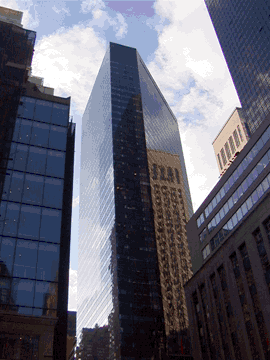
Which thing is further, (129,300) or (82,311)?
(82,311)

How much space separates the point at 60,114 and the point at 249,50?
97156 millimetres

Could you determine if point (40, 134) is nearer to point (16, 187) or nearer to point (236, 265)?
point (16, 187)

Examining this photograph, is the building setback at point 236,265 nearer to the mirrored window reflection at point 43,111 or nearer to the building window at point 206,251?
the building window at point 206,251

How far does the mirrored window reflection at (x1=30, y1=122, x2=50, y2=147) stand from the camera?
49.7m

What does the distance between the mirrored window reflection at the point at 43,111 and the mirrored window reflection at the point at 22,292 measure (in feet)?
74.5

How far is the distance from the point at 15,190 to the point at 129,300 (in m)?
71.6

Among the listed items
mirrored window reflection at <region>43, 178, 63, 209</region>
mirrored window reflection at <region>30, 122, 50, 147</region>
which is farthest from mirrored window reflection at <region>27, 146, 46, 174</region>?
mirrored window reflection at <region>43, 178, 63, 209</region>

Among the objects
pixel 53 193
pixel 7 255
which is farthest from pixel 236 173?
pixel 7 255

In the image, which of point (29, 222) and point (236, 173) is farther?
point (236, 173)

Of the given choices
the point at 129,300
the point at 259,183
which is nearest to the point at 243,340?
the point at 259,183

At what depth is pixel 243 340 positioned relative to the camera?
5059cm

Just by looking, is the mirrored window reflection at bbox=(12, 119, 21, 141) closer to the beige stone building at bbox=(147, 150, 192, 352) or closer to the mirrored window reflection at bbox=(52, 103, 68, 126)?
the mirrored window reflection at bbox=(52, 103, 68, 126)

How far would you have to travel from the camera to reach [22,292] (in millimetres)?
36750

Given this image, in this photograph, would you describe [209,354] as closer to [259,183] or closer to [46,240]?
[259,183]
